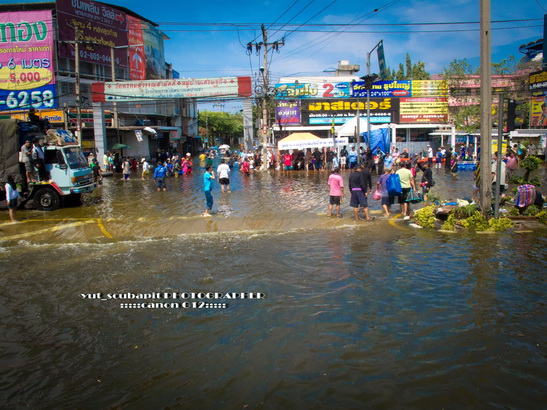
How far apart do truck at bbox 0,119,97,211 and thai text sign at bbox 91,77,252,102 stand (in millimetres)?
14074

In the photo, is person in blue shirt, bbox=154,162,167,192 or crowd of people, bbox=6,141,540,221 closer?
crowd of people, bbox=6,141,540,221

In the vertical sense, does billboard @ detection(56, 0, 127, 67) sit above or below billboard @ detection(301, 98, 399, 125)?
above

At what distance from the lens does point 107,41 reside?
38688mm

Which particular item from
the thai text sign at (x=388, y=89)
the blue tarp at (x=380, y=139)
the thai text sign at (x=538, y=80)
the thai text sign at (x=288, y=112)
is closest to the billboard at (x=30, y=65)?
the thai text sign at (x=288, y=112)

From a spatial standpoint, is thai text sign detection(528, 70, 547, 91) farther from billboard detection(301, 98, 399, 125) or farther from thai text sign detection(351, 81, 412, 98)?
billboard detection(301, 98, 399, 125)

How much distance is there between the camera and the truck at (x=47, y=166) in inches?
597

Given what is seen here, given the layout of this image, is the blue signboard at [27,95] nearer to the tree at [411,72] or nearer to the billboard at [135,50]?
the billboard at [135,50]

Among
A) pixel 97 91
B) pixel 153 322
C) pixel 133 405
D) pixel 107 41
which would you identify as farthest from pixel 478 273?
pixel 107 41

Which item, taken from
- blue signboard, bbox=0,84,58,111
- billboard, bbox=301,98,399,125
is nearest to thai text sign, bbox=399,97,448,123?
billboard, bbox=301,98,399,125

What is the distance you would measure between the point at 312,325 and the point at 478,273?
3502 mm

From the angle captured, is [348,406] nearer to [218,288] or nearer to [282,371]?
[282,371]

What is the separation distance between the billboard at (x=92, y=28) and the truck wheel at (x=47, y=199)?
71.5 feet

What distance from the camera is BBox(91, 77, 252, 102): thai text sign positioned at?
2938cm

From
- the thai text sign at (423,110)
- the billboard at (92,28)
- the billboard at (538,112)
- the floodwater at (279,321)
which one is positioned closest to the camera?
the floodwater at (279,321)
